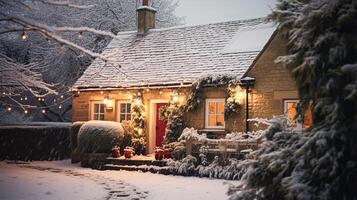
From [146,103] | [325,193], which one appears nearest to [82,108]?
[146,103]

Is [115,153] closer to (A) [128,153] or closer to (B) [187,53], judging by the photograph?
(A) [128,153]

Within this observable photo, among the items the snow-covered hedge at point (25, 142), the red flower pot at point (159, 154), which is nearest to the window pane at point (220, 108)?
the red flower pot at point (159, 154)

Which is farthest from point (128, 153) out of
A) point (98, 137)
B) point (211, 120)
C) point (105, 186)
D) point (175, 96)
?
point (105, 186)

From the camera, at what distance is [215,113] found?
1877cm

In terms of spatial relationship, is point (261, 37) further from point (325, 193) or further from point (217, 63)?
point (325, 193)

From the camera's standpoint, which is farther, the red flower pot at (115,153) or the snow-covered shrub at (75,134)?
the snow-covered shrub at (75,134)

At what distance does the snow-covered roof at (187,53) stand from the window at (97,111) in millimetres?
1033

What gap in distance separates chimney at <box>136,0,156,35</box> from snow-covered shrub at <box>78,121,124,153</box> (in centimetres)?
727

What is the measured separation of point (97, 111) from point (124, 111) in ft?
5.37

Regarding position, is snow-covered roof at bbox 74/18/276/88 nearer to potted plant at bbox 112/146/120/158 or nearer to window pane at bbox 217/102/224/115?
window pane at bbox 217/102/224/115

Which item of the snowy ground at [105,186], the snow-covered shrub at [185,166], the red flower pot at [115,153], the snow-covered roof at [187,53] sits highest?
the snow-covered roof at [187,53]

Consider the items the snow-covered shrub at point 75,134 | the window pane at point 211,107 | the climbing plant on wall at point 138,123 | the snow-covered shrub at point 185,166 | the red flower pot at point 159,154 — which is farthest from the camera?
the snow-covered shrub at point 75,134

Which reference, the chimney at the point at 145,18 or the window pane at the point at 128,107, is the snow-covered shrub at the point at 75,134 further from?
the chimney at the point at 145,18

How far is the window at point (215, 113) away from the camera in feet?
61.1
